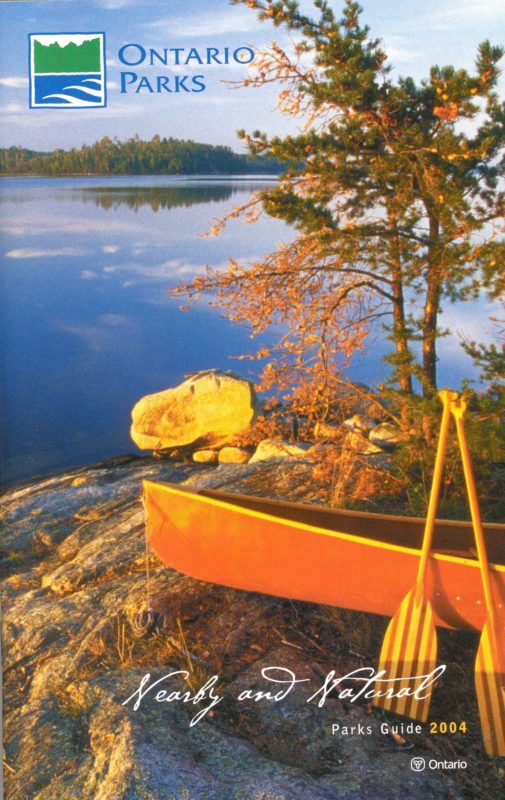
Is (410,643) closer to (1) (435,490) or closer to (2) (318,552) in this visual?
(2) (318,552)

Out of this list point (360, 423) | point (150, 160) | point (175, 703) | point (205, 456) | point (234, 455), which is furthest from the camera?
point (205, 456)

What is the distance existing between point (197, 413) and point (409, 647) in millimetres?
4010

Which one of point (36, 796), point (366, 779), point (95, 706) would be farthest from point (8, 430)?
point (366, 779)

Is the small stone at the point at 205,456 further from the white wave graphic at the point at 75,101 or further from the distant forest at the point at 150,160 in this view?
the white wave graphic at the point at 75,101

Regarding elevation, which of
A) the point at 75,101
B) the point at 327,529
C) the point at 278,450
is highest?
the point at 75,101

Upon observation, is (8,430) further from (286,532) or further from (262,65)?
(262,65)

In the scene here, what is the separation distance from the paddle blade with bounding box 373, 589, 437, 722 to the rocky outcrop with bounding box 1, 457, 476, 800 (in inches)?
6.2

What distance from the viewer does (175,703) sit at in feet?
11.0

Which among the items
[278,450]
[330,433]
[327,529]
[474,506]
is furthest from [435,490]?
[278,450]

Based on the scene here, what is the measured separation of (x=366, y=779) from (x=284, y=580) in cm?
103

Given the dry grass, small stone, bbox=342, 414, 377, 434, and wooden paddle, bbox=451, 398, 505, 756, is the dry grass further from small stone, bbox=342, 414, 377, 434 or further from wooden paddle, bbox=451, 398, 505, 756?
small stone, bbox=342, 414, 377, 434

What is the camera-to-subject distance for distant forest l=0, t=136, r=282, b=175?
16.5 ft

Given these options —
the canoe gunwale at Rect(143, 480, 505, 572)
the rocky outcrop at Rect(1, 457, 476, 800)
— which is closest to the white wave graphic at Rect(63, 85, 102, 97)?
the canoe gunwale at Rect(143, 480, 505, 572)

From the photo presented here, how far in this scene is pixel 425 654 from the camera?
347 cm
